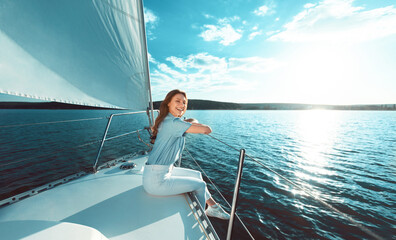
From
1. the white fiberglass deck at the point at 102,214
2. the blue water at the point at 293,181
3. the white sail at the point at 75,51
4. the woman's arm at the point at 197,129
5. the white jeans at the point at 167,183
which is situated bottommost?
the blue water at the point at 293,181

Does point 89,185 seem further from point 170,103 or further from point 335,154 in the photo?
point 335,154

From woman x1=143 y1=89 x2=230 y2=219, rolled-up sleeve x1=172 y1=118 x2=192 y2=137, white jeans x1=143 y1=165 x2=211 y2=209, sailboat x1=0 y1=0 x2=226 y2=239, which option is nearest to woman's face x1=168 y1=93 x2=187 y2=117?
woman x1=143 y1=89 x2=230 y2=219

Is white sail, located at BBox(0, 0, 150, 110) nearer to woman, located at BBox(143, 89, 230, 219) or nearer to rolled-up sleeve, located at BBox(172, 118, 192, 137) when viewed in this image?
woman, located at BBox(143, 89, 230, 219)

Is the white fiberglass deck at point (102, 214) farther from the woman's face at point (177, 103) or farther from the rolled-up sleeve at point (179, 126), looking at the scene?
the woman's face at point (177, 103)

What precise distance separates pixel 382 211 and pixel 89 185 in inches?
324

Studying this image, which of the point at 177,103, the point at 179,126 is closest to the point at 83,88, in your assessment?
the point at 177,103

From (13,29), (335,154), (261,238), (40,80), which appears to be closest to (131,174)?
(40,80)

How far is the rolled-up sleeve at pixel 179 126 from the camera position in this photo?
1.97m

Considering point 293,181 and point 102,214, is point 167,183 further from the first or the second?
point 293,181

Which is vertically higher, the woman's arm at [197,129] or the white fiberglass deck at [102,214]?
the woman's arm at [197,129]

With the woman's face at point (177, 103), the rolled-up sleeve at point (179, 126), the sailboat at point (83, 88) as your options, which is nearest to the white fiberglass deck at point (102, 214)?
the sailboat at point (83, 88)

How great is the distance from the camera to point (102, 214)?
6.27 feet

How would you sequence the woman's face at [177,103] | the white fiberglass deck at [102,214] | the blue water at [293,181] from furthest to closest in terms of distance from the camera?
the blue water at [293,181]
the woman's face at [177,103]
the white fiberglass deck at [102,214]

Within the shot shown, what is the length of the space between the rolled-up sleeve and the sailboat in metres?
0.94
